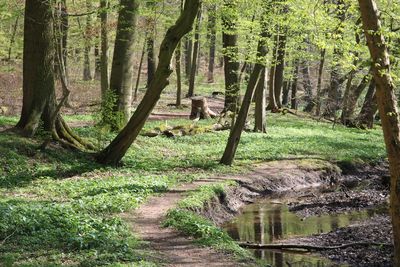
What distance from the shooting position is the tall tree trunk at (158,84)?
13750 mm

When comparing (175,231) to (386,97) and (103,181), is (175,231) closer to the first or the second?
(103,181)

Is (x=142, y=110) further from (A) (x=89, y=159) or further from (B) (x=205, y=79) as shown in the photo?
(B) (x=205, y=79)

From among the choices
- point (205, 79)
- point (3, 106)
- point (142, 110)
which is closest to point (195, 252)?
point (142, 110)

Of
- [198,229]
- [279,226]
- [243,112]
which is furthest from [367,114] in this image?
[198,229]

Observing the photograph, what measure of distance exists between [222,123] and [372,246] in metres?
15.0

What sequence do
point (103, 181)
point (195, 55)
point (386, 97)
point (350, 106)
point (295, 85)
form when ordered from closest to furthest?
point (386, 97), point (103, 181), point (350, 106), point (195, 55), point (295, 85)

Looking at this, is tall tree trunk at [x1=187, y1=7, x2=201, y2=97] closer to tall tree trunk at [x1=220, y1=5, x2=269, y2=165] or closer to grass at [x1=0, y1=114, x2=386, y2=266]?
grass at [x1=0, y1=114, x2=386, y2=266]

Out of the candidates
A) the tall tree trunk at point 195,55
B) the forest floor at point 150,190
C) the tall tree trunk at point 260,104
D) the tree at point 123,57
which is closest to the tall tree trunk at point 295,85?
the tall tree trunk at point 195,55

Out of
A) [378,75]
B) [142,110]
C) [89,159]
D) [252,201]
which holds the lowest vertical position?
[252,201]

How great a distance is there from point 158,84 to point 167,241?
19.4 feet

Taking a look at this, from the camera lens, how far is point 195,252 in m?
8.77

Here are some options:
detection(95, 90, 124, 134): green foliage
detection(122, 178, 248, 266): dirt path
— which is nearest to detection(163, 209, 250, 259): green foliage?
detection(122, 178, 248, 266): dirt path

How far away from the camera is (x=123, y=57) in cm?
1827

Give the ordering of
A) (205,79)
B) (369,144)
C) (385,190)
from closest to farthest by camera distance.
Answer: (385,190)
(369,144)
(205,79)
